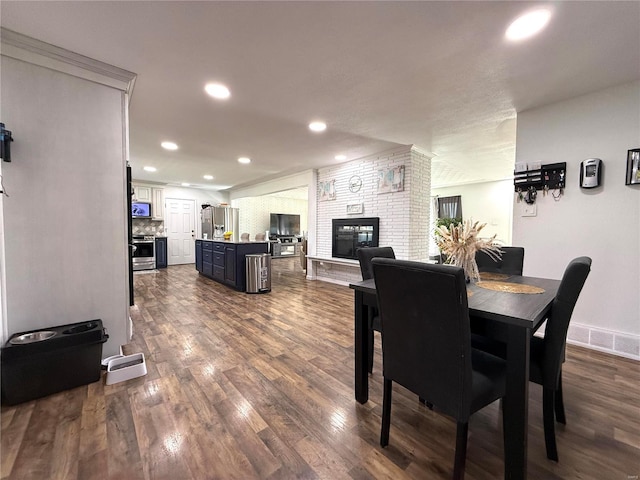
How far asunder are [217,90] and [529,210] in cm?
352

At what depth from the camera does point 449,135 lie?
3.64 metres

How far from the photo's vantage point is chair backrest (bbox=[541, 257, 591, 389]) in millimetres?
1262

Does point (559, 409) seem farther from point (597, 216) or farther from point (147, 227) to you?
point (147, 227)

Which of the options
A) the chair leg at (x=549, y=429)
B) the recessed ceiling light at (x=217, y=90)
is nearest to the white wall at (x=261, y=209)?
the recessed ceiling light at (x=217, y=90)

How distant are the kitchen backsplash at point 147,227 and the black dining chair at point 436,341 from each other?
816 centimetres

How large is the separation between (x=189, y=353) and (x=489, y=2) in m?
3.34

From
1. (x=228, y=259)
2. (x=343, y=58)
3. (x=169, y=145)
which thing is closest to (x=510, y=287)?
(x=343, y=58)

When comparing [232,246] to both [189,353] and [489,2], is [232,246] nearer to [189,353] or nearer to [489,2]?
[189,353]

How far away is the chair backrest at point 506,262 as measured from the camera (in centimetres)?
232

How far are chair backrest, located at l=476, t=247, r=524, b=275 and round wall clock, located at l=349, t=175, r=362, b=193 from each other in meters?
2.86

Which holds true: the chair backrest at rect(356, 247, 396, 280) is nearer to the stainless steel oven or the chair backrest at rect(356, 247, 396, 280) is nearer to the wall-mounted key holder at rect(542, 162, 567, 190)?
the wall-mounted key holder at rect(542, 162, 567, 190)

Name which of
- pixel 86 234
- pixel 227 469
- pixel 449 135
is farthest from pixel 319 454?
pixel 449 135

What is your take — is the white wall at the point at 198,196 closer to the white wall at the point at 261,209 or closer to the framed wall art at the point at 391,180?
the white wall at the point at 261,209

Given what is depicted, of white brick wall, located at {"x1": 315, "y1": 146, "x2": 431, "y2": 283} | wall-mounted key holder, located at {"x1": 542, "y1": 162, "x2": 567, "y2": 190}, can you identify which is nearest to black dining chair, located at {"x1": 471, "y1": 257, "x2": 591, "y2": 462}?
wall-mounted key holder, located at {"x1": 542, "y1": 162, "x2": 567, "y2": 190}
